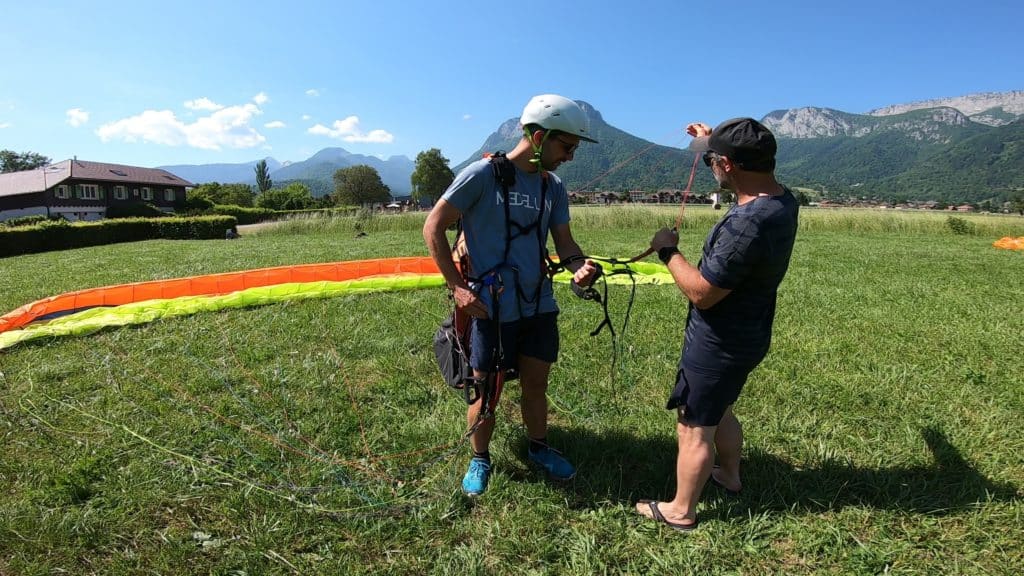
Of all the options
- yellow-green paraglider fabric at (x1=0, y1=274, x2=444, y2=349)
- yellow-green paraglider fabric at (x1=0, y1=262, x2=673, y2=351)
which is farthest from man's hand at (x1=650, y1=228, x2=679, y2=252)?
yellow-green paraglider fabric at (x1=0, y1=274, x2=444, y2=349)


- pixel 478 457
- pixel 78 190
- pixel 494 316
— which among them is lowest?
pixel 478 457

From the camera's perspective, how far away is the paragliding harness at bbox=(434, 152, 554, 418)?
2.57 m

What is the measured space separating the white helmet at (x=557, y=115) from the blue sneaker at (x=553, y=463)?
1.89m

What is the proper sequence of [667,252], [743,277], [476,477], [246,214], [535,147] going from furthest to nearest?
[246,214], [476,477], [535,147], [667,252], [743,277]

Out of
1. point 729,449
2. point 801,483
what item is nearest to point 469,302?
point 729,449

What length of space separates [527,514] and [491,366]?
0.81 m

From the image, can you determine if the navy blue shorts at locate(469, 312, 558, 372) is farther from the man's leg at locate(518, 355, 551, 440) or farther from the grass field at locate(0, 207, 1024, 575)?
the grass field at locate(0, 207, 1024, 575)

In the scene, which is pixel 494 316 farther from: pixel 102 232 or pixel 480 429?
pixel 102 232

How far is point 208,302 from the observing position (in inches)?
264

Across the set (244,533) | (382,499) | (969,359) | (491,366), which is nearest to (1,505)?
(244,533)

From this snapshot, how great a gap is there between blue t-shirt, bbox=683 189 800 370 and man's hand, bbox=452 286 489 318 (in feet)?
3.47

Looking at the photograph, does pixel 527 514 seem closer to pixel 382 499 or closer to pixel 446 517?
pixel 446 517

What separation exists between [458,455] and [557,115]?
218 centimetres

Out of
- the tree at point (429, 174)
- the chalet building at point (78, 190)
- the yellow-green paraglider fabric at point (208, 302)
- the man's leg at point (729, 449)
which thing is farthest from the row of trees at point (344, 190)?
the man's leg at point (729, 449)
